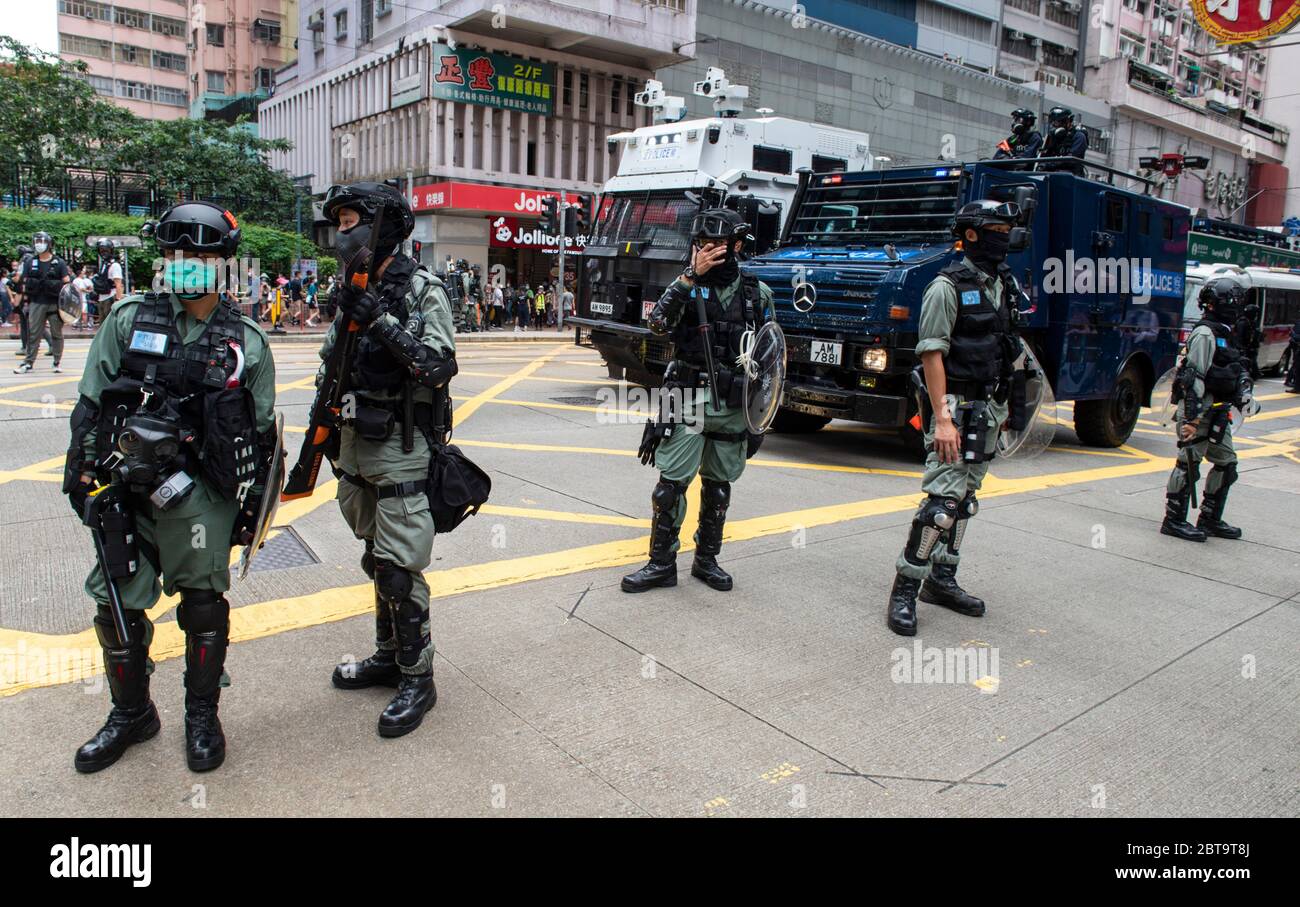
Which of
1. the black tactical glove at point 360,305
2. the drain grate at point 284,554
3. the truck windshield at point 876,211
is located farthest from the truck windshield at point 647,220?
the black tactical glove at point 360,305

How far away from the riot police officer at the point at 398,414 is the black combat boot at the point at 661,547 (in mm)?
1614

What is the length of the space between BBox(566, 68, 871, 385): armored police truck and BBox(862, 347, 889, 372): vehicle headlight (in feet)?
10.00

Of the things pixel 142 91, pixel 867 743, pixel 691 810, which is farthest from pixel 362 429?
pixel 142 91

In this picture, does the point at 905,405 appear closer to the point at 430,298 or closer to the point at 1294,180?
the point at 430,298

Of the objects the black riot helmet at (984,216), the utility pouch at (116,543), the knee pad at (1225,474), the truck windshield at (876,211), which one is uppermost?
the truck windshield at (876,211)

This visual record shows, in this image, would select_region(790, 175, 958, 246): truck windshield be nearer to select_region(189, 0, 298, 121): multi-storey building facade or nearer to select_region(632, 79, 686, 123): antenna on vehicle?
select_region(632, 79, 686, 123): antenna on vehicle

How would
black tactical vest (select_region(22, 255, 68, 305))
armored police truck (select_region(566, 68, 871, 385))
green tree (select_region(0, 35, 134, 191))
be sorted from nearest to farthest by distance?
1. armored police truck (select_region(566, 68, 871, 385))
2. black tactical vest (select_region(22, 255, 68, 305))
3. green tree (select_region(0, 35, 134, 191))

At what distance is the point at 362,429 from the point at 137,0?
69.8 m

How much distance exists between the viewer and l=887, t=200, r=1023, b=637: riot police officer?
4.52 metres

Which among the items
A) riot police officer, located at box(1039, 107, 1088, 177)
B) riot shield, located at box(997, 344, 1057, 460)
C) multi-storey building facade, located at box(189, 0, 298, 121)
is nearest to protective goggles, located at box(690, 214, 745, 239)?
riot shield, located at box(997, 344, 1057, 460)

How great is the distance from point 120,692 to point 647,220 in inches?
374

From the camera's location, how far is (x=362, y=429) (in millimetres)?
3273

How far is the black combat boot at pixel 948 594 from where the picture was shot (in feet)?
15.7

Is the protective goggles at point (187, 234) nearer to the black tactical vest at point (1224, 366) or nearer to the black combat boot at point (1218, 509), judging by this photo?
the black tactical vest at point (1224, 366)
